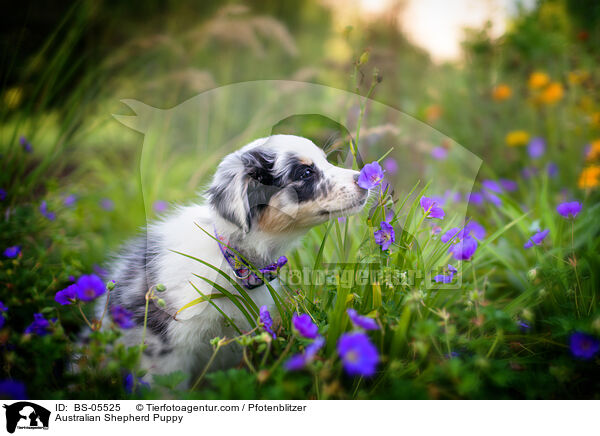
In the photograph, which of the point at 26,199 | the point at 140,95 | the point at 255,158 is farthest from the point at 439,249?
the point at 140,95

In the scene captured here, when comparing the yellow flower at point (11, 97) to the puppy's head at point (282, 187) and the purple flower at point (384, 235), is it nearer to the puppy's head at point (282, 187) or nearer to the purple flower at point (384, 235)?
the puppy's head at point (282, 187)

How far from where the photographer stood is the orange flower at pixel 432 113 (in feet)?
16.2

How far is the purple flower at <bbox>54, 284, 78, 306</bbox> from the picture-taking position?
185 centimetres

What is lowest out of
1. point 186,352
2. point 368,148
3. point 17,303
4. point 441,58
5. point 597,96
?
point 186,352

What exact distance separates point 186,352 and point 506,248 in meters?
2.46

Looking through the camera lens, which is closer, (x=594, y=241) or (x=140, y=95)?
(x=594, y=241)

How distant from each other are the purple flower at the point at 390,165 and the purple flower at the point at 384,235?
0.36m

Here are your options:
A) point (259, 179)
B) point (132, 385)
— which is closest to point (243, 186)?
point (259, 179)

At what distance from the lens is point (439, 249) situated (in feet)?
7.02

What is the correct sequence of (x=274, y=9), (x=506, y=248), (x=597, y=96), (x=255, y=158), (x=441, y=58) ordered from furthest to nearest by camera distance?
(x=274, y=9)
(x=441, y=58)
(x=597, y=96)
(x=506, y=248)
(x=255, y=158)

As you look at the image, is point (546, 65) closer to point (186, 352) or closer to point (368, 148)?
point (368, 148)

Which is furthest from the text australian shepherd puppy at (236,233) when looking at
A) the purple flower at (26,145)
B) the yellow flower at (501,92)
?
the yellow flower at (501,92)

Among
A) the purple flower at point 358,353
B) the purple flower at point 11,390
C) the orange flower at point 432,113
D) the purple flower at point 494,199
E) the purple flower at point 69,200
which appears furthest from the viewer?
the orange flower at point 432,113
